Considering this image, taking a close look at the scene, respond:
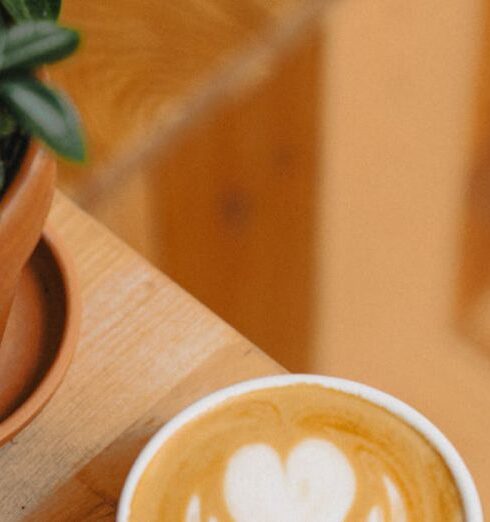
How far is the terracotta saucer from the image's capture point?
51cm

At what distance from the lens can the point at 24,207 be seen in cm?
43

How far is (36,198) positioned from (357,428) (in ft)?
0.62

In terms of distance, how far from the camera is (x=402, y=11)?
1357 mm

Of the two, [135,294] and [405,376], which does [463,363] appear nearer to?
[405,376]

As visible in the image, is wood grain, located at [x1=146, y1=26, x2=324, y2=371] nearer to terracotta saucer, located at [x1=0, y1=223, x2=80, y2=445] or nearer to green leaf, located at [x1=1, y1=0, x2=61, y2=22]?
terracotta saucer, located at [x1=0, y1=223, x2=80, y2=445]

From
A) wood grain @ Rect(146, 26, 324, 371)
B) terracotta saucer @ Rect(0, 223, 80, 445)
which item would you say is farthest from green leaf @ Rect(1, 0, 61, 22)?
wood grain @ Rect(146, 26, 324, 371)

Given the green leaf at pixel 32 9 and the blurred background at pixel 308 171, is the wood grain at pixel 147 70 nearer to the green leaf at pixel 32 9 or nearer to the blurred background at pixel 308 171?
the blurred background at pixel 308 171

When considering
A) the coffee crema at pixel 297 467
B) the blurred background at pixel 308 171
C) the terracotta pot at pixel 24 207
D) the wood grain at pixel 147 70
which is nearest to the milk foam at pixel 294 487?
the coffee crema at pixel 297 467

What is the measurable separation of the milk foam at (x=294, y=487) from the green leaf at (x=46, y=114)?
0.18 metres

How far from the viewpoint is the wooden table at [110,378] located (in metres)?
0.54

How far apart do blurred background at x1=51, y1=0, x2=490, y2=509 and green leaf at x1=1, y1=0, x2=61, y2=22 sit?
0.73 meters

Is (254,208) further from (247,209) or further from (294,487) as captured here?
(294,487)

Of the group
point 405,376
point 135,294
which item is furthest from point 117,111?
point 135,294

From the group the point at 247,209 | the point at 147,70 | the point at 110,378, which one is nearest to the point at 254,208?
the point at 247,209
